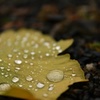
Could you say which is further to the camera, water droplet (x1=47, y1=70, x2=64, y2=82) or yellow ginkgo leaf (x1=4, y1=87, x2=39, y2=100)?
water droplet (x1=47, y1=70, x2=64, y2=82)

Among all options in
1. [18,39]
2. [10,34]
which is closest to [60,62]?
[18,39]

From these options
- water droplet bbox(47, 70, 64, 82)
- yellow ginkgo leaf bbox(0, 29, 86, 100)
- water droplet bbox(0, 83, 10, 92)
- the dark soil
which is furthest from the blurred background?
Result: water droplet bbox(0, 83, 10, 92)

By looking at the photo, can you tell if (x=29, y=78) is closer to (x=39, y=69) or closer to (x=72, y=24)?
(x=39, y=69)

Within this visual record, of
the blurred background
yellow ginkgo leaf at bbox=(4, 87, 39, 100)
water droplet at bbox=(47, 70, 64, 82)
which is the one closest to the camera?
yellow ginkgo leaf at bbox=(4, 87, 39, 100)

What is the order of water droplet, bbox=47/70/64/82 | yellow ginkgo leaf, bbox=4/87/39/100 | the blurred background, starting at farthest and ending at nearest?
the blurred background
water droplet, bbox=47/70/64/82
yellow ginkgo leaf, bbox=4/87/39/100

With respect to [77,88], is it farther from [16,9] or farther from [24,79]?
[16,9]

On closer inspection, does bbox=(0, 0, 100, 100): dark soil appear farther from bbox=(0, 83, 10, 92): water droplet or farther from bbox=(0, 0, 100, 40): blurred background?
bbox=(0, 83, 10, 92): water droplet

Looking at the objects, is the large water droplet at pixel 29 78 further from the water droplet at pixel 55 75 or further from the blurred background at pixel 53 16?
the blurred background at pixel 53 16

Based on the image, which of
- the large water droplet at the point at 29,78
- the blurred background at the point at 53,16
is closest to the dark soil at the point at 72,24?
the blurred background at the point at 53,16

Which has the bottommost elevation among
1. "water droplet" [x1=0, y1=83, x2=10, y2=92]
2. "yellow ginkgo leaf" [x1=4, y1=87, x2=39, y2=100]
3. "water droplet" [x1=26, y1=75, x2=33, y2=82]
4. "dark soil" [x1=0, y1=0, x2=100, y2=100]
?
"yellow ginkgo leaf" [x1=4, y1=87, x2=39, y2=100]
